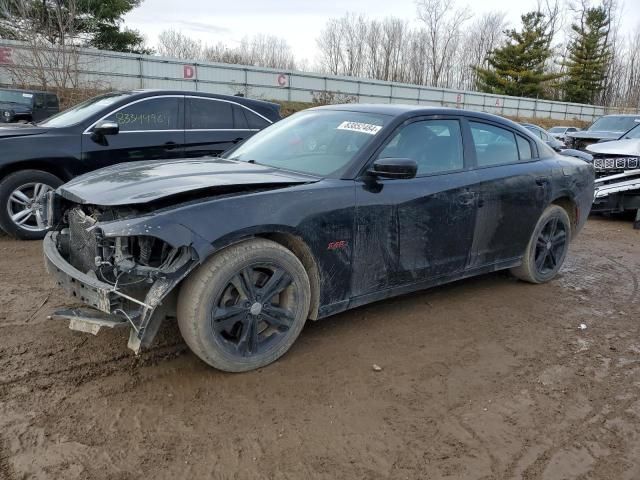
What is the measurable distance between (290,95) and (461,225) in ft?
88.8

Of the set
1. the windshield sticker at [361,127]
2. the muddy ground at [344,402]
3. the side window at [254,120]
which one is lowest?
the muddy ground at [344,402]

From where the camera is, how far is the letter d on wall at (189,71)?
26203mm

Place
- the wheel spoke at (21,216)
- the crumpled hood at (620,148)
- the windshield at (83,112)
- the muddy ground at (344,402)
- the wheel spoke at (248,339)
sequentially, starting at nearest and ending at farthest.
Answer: the muddy ground at (344,402) < the wheel spoke at (248,339) < the wheel spoke at (21,216) < the windshield at (83,112) < the crumpled hood at (620,148)

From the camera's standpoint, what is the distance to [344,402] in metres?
2.98

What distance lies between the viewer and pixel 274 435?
2.65 metres

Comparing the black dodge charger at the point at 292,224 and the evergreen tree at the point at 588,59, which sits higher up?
the evergreen tree at the point at 588,59

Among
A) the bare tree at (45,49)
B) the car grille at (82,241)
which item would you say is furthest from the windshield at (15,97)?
the car grille at (82,241)

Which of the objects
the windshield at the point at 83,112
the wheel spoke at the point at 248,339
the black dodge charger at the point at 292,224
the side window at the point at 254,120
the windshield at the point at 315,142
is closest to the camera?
the black dodge charger at the point at 292,224

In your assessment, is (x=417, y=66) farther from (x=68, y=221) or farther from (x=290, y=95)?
(x=68, y=221)

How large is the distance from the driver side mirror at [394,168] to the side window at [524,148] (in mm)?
1814

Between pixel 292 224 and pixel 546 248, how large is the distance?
3.04 m

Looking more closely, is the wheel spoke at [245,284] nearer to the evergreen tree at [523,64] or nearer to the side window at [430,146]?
the side window at [430,146]

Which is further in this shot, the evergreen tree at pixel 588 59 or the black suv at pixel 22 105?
the evergreen tree at pixel 588 59

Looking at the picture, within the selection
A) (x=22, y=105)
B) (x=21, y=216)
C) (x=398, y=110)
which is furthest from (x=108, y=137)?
(x=22, y=105)
